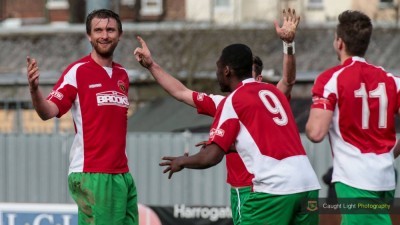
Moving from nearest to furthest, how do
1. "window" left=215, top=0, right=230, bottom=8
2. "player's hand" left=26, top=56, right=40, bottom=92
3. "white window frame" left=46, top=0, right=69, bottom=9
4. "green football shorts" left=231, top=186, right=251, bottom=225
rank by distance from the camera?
"green football shorts" left=231, top=186, right=251, bottom=225, "player's hand" left=26, top=56, right=40, bottom=92, "window" left=215, top=0, right=230, bottom=8, "white window frame" left=46, top=0, right=69, bottom=9

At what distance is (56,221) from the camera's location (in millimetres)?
11047

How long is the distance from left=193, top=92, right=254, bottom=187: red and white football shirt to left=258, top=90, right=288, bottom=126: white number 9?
842mm

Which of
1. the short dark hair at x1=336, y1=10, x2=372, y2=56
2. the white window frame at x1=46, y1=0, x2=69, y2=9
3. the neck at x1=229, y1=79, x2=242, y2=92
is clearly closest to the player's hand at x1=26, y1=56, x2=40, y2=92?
the neck at x1=229, y1=79, x2=242, y2=92

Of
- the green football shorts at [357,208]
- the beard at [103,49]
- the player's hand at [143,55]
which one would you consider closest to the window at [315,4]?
the player's hand at [143,55]

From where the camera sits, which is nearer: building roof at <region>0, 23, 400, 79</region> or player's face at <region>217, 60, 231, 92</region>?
player's face at <region>217, 60, 231, 92</region>

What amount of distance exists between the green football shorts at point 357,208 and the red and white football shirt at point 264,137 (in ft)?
0.76

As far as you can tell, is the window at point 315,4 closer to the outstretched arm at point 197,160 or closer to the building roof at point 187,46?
the building roof at point 187,46

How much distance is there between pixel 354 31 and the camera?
22.7ft

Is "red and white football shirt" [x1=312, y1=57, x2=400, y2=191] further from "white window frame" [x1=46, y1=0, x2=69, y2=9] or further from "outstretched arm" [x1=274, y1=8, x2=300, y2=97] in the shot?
"white window frame" [x1=46, y1=0, x2=69, y2=9]

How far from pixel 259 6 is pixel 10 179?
1543cm

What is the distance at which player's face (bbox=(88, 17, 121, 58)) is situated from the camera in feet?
26.1

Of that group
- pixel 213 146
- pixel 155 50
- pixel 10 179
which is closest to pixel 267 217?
pixel 213 146

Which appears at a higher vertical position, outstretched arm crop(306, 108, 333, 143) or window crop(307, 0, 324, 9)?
window crop(307, 0, 324, 9)

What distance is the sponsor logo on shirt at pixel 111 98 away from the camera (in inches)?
311
